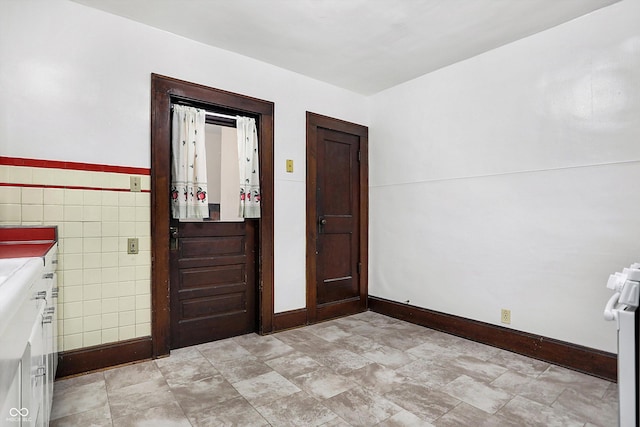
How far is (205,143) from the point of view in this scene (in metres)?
3.17

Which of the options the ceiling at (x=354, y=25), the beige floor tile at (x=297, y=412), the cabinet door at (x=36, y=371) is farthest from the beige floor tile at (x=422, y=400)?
the ceiling at (x=354, y=25)

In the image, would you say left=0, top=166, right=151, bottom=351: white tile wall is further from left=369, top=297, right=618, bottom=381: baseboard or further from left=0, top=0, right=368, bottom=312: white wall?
left=369, top=297, right=618, bottom=381: baseboard

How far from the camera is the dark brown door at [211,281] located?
3055mm

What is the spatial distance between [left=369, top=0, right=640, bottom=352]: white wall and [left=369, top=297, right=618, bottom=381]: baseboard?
70 millimetres

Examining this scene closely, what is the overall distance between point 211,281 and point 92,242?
41.4 inches

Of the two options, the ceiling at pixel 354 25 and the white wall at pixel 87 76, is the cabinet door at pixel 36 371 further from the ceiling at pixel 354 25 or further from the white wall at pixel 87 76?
the ceiling at pixel 354 25

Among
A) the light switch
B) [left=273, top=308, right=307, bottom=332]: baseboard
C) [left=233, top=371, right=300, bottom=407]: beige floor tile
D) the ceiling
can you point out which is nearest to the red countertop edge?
the light switch

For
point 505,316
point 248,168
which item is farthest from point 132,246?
point 505,316

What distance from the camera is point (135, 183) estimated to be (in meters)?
2.72

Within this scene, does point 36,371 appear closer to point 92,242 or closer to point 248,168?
point 92,242

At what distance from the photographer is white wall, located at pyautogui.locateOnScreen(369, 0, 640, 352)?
97.3 inches

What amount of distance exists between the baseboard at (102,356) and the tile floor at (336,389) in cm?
8

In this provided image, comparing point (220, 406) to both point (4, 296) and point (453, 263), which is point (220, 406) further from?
point (453, 263)

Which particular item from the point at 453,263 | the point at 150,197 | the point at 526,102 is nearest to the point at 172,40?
the point at 150,197
